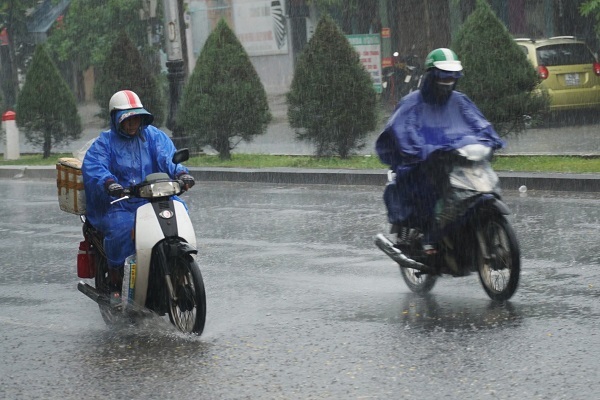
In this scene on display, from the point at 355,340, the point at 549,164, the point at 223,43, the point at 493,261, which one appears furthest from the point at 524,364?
the point at 223,43

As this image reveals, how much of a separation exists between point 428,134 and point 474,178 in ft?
1.95

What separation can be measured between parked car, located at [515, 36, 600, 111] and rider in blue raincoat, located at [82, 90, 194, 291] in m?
16.3

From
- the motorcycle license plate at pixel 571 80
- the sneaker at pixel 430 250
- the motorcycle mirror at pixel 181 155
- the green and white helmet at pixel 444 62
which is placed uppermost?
the green and white helmet at pixel 444 62

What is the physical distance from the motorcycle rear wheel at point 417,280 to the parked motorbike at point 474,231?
0.25m

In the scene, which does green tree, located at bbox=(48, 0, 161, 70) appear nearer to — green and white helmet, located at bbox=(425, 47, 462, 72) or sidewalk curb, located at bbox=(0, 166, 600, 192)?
sidewalk curb, located at bbox=(0, 166, 600, 192)

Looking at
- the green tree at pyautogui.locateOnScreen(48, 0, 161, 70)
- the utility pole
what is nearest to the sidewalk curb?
the utility pole

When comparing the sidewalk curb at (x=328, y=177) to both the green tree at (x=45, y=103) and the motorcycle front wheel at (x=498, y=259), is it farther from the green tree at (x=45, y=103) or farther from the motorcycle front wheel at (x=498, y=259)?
the motorcycle front wheel at (x=498, y=259)

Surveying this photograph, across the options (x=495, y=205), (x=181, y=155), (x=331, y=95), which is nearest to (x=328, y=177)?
(x=331, y=95)

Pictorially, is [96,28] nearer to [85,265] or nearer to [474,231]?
[85,265]

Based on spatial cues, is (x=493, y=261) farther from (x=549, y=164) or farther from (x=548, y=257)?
(x=549, y=164)

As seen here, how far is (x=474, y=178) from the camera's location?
8.04 m

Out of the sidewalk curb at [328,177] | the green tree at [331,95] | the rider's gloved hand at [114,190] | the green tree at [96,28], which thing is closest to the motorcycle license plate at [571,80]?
the green tree at [331,95]

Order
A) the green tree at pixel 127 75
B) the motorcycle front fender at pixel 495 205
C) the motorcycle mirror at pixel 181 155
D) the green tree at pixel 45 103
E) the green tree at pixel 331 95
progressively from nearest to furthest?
1. the motorcycle mirror at pixel 181 155
2. the motorcycle front fender at pixel 495 205
3. the green tree at pixel 331 95
4. the green tree at pixel 127 75
5. the green tree at pixel 45 103

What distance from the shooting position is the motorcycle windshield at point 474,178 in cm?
800
